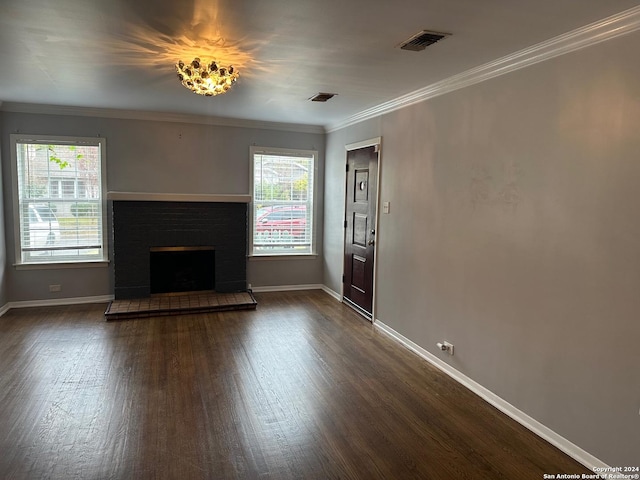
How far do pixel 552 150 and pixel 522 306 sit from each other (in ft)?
3.41

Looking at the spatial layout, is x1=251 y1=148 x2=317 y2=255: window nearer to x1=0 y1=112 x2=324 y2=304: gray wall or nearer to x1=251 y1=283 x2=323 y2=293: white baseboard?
x1=0 y1=112 x2=324 y2=304: gray wall

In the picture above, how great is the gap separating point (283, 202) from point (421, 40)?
3.85 metres

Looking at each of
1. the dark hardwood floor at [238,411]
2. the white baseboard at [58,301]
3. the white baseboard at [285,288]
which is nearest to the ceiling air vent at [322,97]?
the dark hardwood floor at [238,411]

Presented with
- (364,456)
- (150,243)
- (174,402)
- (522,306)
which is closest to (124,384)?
(174,402)

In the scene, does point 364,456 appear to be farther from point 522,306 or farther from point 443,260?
point 443,260

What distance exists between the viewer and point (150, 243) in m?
5.37

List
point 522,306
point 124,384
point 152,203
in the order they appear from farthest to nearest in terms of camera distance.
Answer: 1. point 152,203
2. point 124,384
3. point 522,306

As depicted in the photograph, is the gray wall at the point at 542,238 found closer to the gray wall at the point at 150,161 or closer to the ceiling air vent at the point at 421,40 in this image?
the ceiling air vent at the point at 421,40

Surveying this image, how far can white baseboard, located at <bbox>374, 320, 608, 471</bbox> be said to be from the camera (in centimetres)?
239

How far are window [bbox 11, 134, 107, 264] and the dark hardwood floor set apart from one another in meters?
1.07

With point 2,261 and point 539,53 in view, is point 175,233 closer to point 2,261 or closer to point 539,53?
point 2,261

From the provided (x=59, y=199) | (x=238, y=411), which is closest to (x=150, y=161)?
(x=59, y=199)

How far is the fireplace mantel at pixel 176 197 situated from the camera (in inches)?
202

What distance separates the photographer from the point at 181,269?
5648mm
